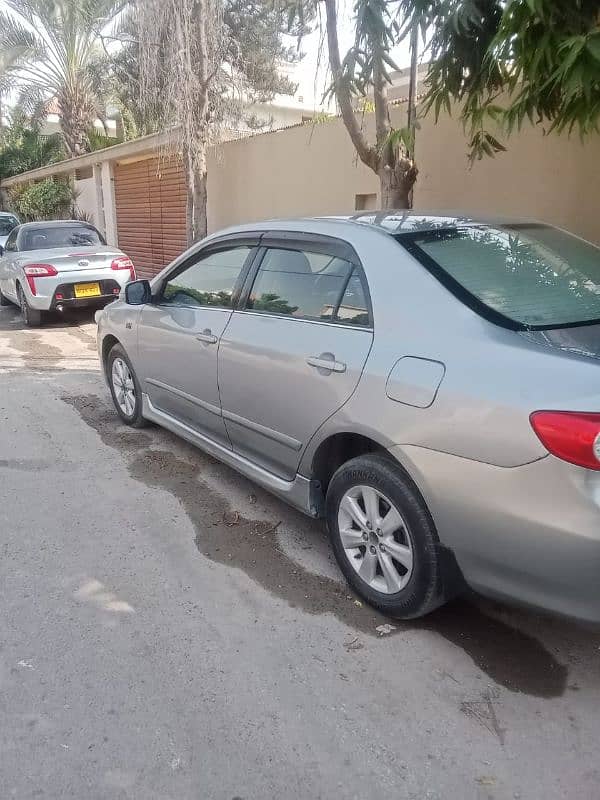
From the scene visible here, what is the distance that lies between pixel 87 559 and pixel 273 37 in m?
14.4

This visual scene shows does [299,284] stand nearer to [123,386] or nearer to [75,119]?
[123,386]

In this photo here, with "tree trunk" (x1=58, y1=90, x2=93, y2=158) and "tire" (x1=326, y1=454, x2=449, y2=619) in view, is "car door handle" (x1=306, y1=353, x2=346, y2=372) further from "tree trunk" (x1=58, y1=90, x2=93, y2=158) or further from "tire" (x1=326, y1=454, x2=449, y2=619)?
"tree trunk" (x1=58, y1=90, x2=93, y2=158)

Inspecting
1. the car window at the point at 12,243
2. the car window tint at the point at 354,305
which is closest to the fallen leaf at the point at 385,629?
the car window tint at the point at 354,305

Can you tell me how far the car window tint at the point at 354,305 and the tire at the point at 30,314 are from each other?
24.9 feet

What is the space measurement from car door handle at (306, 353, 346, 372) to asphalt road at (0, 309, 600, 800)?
1027 mm

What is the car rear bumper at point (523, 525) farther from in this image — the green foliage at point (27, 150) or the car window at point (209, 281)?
the green foliage at point (27, 150)

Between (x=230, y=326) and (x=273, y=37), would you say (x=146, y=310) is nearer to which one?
(x=230, y=326)

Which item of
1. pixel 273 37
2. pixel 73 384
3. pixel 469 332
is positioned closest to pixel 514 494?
pixel 469 332

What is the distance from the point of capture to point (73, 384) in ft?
22.5

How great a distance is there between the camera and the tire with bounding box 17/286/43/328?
970 centimetres

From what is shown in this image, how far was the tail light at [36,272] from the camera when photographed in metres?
9.25

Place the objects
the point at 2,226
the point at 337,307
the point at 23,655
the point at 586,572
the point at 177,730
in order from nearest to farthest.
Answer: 1. the point at 586,572
2. the point at 177,730
3. the point at 23,655
4. the point at 337,307
5. the point at 2,226

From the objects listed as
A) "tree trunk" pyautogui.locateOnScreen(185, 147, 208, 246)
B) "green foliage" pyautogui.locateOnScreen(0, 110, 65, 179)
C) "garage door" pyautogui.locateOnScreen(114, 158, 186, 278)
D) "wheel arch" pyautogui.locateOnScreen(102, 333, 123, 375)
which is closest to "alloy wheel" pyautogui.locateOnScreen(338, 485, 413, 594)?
"wheel arch" pyautogui.locateOnScreen(102, 333, 123, 375)

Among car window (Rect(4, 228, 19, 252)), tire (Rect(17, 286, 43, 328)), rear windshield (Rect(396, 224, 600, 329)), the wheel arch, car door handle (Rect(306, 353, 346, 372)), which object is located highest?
rear windshield (Rect(396, 224, 600, 329))
